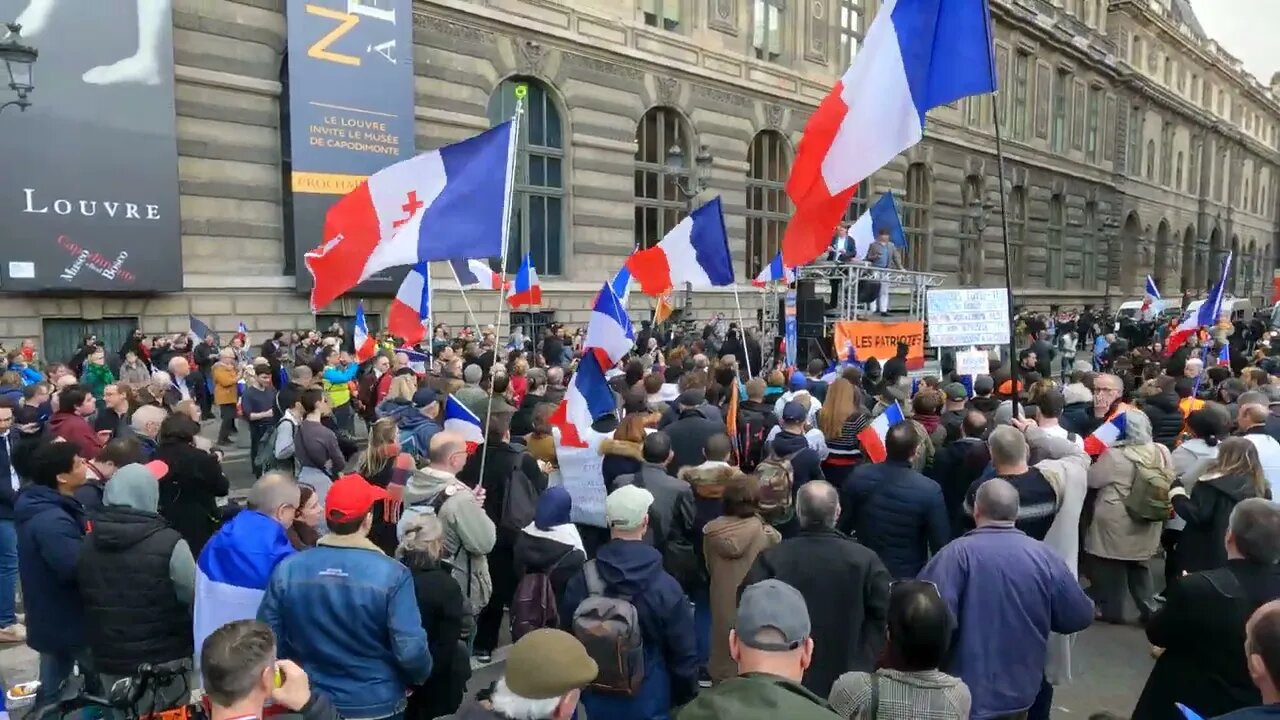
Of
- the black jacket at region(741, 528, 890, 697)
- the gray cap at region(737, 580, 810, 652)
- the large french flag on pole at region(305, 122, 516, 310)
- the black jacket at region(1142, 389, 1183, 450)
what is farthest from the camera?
the black jacket at region(1142, 389, 1183, 450)

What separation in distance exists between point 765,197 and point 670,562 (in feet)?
81.3

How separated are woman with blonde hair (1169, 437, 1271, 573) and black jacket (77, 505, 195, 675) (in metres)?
5.04

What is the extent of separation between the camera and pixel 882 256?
16.1m

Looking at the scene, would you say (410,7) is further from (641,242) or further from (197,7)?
(641,242)

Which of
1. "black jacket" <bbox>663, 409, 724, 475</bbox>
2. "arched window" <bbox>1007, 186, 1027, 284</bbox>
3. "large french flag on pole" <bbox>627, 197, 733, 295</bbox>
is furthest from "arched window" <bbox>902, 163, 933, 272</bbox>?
"black jacket" <bbox>663, 409, 724, 475</bbox>

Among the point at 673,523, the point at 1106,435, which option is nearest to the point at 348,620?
the point at 673,523

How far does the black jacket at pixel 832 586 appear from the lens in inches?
136

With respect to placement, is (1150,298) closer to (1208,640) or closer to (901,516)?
(901,516)

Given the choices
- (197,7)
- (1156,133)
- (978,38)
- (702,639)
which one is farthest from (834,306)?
(1156,133)

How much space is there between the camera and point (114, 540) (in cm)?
356

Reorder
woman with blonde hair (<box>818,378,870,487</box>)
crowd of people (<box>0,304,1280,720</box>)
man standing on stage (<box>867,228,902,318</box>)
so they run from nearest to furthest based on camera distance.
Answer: crowd of people (<box>0,304,1280,720</box>) → woman with blonde hair (<box>818,378,870,487</box>) → man standing on stage (<box>867,228,902,318</box>)

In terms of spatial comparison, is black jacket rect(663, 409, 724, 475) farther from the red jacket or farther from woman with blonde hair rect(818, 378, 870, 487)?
the red jacket

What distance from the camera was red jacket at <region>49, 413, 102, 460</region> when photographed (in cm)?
606

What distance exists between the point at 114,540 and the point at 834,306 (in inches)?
546
